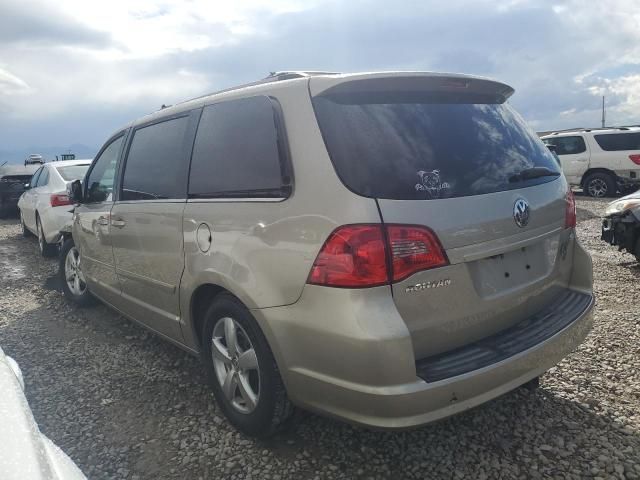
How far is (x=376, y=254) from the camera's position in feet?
6.44

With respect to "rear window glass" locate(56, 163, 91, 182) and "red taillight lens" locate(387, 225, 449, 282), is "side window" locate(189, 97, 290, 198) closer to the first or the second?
"red taillight lens" locate(387, 225, 449, 282)

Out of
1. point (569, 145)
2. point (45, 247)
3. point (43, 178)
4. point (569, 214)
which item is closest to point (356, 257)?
point (569, 214)

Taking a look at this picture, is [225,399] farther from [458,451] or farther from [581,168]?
[581,168]

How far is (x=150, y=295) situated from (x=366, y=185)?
201 centimetres

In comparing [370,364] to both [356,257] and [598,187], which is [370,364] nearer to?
[356,257]

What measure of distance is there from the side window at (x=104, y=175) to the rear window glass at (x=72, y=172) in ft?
11.3

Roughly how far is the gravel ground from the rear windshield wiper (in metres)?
1.23

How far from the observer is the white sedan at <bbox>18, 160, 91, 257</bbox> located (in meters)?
7.48

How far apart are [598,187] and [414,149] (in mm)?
13881

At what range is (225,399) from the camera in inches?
109

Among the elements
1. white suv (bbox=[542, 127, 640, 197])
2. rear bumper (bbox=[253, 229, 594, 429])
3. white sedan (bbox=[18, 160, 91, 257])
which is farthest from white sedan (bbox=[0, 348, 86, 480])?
white suv (bbox=[542, 127, 640, 197])

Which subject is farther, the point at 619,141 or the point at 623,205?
the point at 619,141

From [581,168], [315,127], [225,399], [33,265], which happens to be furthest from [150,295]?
[581,168]

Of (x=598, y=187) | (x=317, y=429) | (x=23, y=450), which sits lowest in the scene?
(x=317, y=429)
